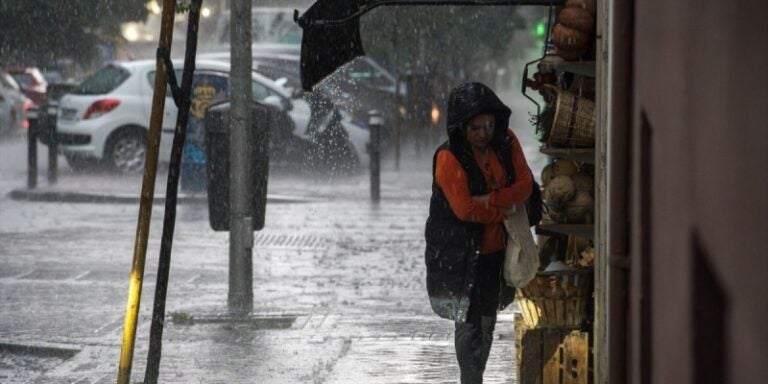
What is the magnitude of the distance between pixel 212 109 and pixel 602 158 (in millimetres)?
5781

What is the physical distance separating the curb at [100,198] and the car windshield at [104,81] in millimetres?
2970

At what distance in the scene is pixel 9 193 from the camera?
65.3 feet

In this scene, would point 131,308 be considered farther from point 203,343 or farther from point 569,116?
point 203,343

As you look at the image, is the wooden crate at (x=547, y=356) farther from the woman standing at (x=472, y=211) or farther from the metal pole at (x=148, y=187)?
the metal pole at (x=148, y=187)

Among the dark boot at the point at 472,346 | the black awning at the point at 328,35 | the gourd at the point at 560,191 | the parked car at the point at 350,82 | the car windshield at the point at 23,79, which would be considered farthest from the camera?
the car windshield at the point at 23,79

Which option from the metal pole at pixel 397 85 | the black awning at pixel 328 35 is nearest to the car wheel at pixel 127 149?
the metal pole at pixel 397 85

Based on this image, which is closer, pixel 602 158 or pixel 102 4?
pixel 602 158

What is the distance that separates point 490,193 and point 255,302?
180 inches

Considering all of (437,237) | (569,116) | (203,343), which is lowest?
(203,343)

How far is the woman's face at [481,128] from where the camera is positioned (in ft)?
24.2

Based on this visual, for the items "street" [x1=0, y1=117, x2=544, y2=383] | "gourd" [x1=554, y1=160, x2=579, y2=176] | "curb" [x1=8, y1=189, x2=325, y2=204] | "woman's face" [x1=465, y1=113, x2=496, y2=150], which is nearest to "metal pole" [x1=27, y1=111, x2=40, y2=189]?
"curb" [x1=8, y1=189, x2=325, y2=204]

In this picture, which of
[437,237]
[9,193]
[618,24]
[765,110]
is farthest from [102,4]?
[765,110]

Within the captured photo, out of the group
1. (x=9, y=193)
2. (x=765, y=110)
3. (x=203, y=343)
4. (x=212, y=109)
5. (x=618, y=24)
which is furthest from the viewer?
(x=9, y=193)

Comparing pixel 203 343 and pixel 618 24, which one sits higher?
pixel 618 24
